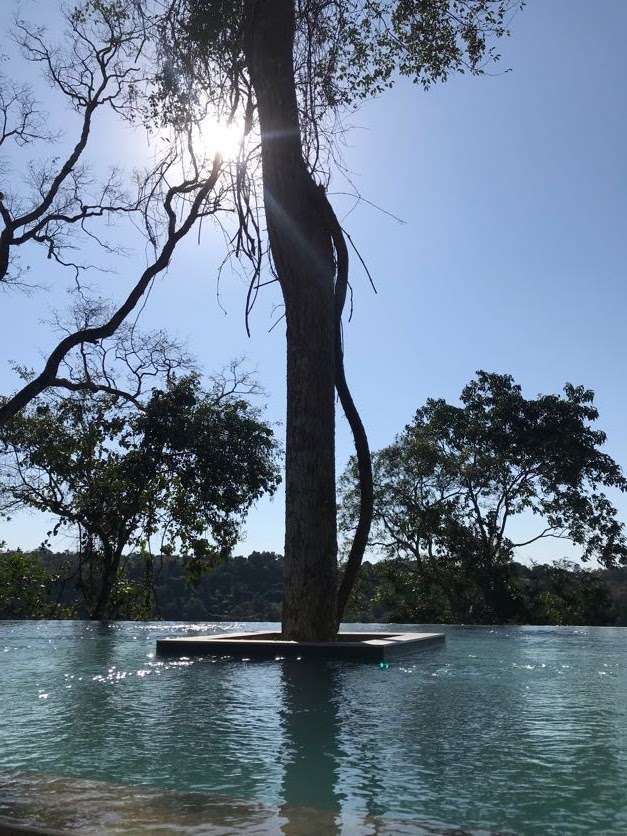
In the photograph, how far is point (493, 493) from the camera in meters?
20.3

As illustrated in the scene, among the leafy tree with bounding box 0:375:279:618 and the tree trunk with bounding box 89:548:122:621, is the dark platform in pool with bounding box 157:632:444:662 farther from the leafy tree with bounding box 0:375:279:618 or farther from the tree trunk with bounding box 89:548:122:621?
the tree trunk with bounding box 89:548:122:621

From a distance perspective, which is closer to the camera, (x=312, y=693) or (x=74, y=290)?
(x=312, y=693)

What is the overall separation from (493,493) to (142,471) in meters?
9.05

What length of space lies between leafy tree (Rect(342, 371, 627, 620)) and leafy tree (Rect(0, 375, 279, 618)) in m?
5.38

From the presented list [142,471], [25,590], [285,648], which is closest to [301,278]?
[285,648]

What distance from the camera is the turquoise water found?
1.71 meters

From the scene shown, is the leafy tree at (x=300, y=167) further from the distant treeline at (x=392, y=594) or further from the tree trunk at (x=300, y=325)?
the distant treeline at (x=392, y=594)

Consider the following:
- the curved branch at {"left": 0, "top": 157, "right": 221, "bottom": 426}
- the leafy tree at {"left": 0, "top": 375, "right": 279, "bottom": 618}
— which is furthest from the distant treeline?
the curved branch at {"left": 0, "top": 157, "right": 221, "bottom": 426}

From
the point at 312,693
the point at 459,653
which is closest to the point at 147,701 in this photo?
the point at 312,693

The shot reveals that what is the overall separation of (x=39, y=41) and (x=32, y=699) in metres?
13.4

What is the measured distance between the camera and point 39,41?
14117 millimetres

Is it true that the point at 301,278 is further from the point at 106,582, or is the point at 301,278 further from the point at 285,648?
the point at 106,582

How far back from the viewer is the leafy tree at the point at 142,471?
1548 cm

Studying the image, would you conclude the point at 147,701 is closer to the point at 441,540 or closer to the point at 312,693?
the point at 312,693
